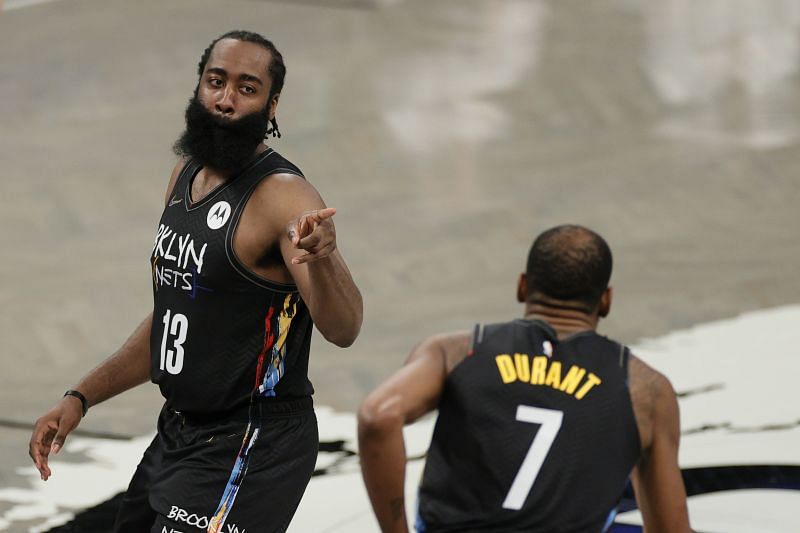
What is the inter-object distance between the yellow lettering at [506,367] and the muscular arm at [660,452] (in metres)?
0.24

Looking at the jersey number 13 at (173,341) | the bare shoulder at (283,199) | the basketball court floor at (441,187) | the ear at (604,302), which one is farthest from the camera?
the basketball court floor at (441,187)

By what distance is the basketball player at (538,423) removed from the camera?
2605 millimetres

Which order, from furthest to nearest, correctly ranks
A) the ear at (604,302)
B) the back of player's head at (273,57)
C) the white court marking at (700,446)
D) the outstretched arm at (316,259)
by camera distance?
the white court marking at (700,446), the back of player's head at (273,57), the outstretched arm at (316,259), the ear at (604,302)

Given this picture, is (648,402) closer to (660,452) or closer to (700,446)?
(660,452)

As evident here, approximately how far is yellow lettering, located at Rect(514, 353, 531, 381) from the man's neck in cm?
10

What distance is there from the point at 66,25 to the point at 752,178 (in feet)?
20.6

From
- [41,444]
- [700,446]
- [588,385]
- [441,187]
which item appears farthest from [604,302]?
[441,187]

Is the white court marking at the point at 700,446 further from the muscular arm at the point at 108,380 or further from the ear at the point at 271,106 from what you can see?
the ear at the point at 271,106

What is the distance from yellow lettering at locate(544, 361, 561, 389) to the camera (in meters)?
2.64

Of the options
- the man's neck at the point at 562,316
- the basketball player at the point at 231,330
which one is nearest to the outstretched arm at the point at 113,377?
the basketball player at the point at 231,330

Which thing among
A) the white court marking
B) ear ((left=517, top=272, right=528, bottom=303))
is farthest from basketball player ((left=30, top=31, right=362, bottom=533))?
the white court marking

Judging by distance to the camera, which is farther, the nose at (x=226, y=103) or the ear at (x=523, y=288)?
the nose at (x=226, y=103)

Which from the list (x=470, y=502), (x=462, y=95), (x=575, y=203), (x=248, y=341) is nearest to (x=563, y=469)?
(x=470, y=502)

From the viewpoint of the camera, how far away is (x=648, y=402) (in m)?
2.68
